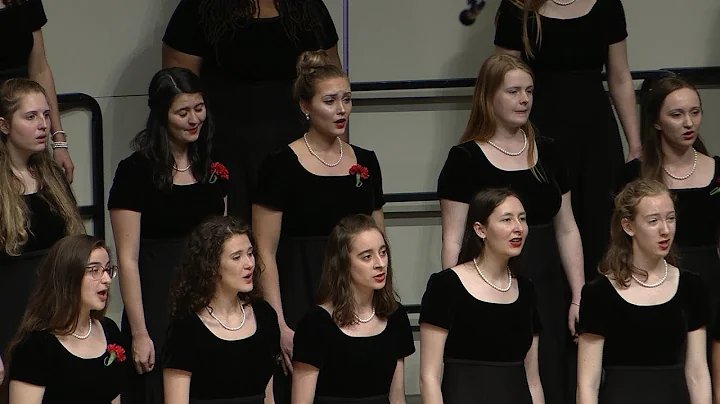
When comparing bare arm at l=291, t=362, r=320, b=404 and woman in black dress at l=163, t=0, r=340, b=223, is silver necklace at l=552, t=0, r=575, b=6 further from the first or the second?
bare arm at l=291, t=362, r=320, b=404

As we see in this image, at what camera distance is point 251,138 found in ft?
14.7

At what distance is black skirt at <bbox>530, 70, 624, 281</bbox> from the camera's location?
4.56 meters

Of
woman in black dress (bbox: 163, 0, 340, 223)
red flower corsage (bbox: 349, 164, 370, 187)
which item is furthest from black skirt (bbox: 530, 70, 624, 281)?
woman in black dress (bbox: 163, 0, 340, 223)

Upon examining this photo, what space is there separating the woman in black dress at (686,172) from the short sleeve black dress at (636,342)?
0.42 m

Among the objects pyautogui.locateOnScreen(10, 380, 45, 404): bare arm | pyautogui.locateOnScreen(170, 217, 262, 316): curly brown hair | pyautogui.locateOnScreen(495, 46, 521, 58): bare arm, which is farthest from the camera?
pyautogui.locateOnScreen(495, 46, 521, 58): bare arm

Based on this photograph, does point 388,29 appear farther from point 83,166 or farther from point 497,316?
point 497,316

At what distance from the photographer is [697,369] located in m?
4.03

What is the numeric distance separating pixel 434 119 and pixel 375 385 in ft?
5.73

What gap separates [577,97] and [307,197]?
1.06 meters

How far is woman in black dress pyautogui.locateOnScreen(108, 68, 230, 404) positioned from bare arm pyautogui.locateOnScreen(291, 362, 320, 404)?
469 millimetres

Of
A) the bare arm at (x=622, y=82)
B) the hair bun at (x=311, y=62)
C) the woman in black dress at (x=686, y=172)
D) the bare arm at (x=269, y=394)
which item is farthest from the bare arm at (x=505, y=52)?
the bare arm at (x=269, y=394)

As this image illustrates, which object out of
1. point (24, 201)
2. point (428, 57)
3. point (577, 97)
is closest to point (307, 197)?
point (24, 201)

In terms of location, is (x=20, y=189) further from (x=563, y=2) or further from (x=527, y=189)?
(x=563, y=2)

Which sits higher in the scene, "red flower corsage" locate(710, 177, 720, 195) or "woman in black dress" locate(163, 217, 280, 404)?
"red flower corsage" locate(710, 177, 720, 195)
